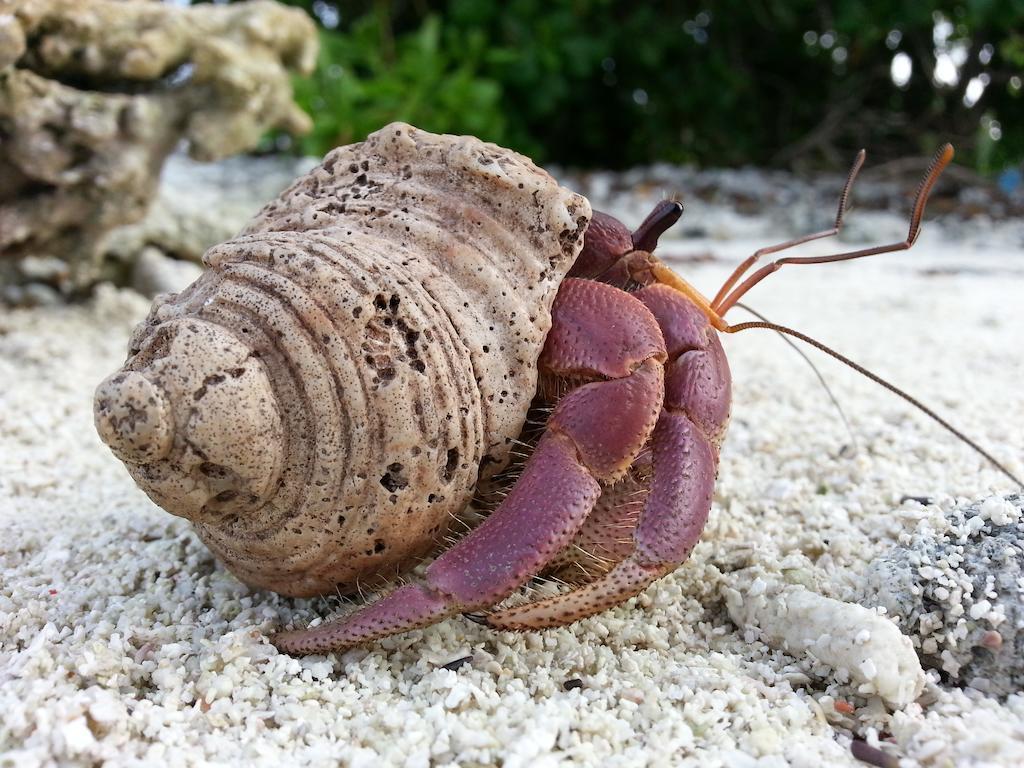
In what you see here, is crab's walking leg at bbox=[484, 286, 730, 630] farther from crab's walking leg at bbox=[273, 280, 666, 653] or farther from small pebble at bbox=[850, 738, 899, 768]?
small pebble at bbox=[850, 738, 899, 768]

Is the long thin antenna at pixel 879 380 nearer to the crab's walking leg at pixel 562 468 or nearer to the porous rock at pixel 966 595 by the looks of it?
the porous rock at pixel 966 595

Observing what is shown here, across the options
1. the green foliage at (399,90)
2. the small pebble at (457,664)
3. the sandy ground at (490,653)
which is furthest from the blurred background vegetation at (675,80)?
the small pebble at (457,664)

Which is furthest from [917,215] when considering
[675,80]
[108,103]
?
[675,80]

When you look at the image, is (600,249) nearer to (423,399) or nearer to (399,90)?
(423,399)

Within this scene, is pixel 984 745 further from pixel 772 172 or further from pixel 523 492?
pixel 772 172

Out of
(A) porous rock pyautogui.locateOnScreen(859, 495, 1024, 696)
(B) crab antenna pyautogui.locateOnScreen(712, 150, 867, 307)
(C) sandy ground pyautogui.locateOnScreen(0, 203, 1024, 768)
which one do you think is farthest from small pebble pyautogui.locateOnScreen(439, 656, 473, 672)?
(B) crab antenna pyautogui.locateOnScreen(712, 150, 867, 307)

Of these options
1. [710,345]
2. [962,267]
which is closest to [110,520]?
[710,345]
